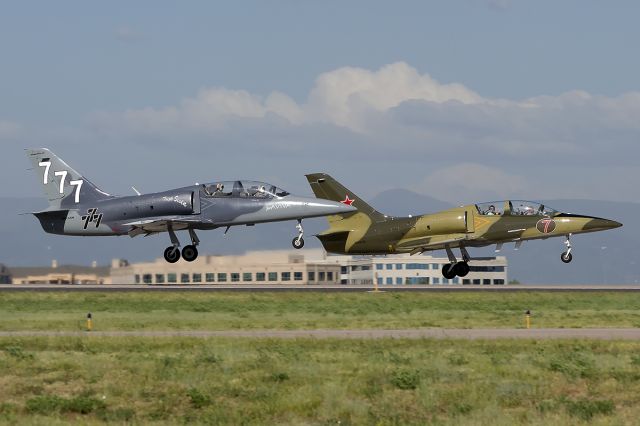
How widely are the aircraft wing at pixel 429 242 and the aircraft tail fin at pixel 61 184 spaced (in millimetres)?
14997

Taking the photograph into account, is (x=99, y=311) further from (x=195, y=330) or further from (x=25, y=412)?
(x=25, y=412)

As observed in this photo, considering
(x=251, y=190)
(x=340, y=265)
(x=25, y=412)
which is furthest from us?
(x=340, y=265)

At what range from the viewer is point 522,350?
31.1 m

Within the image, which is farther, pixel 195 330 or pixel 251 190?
pixel 251 190

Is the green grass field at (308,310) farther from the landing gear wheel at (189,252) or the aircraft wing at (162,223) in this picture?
the aircraft wing at (162,223)

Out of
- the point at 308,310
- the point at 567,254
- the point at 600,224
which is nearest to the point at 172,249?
the point at 308,310

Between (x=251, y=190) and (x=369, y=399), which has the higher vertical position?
(x=251, y=190)

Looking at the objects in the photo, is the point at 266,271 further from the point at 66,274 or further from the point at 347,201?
the point at 347,201

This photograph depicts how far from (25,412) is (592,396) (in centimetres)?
1191

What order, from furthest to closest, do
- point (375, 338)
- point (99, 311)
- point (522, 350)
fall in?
1. point (99, 311)
2. point (375, 338)
3. point (522, 350)

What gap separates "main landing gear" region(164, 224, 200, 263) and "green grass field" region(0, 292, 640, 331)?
6.10 feet

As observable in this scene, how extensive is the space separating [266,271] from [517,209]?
5547 cm

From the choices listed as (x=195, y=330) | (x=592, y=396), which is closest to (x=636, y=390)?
(x=592, y=396)

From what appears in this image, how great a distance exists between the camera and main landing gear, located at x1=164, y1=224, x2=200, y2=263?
55938 millimetres
